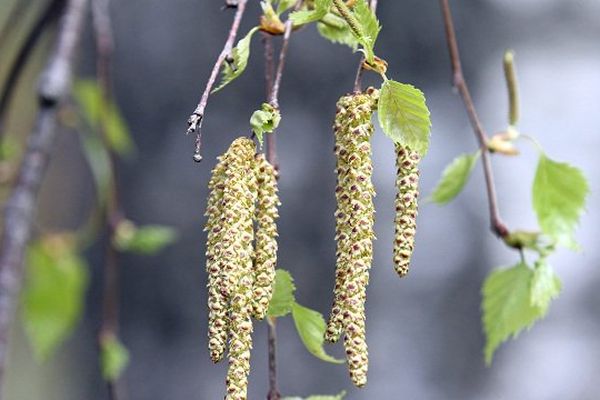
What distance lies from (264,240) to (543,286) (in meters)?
0.39

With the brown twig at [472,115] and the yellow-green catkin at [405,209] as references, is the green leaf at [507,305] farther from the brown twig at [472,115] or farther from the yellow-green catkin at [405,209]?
the yellow-green catkin at [405,209]

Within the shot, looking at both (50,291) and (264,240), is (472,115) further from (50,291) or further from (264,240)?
(50,291)

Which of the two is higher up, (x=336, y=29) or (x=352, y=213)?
(x=336, y=29)

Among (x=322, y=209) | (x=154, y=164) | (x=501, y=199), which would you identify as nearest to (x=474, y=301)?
(x=501, y=199)

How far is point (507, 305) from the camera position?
0.89m

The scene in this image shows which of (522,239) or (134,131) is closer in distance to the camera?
(522,239)

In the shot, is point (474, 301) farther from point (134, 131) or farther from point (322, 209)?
point (134, 131)

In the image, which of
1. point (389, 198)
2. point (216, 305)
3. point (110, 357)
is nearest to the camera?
point (216, 305)

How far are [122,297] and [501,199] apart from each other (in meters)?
0.85

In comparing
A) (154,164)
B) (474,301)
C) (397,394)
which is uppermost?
(154,164)

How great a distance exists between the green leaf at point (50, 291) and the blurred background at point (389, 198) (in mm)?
719

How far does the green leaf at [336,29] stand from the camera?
67 centimetres

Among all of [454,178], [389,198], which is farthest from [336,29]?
[389,198]

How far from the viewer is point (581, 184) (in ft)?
2.82
